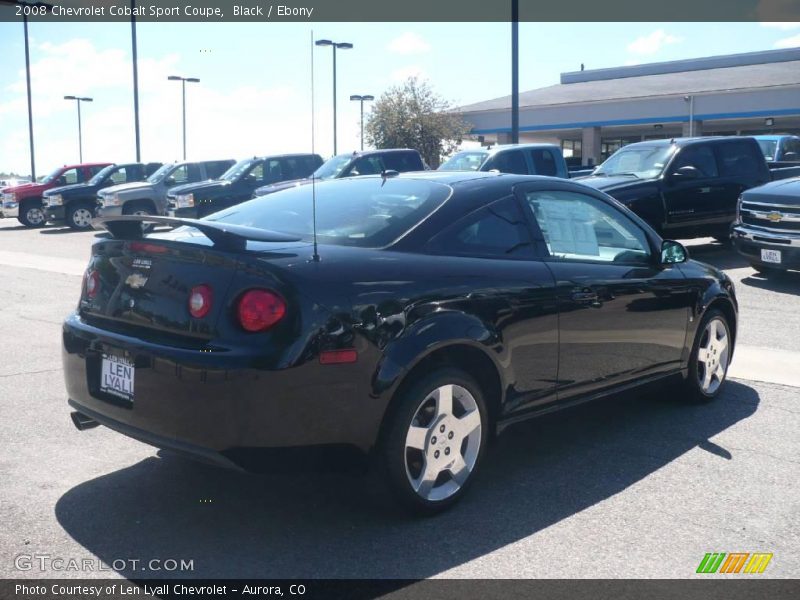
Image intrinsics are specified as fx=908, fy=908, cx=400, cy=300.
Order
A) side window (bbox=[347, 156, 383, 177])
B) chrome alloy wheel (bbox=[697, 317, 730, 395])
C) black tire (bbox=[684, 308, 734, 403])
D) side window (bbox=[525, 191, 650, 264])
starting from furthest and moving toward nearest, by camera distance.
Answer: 1. side window (bbox=[347, 156, 383, 177])
2. chrome alloy wheel (bbox=[697, 317, 730, 395])
3. black tire (bbox=[684, 308, 734, 403])
4. side window (bbox=[525, 191, 650, 264])

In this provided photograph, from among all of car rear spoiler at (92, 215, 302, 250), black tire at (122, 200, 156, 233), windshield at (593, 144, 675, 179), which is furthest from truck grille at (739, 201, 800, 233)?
black tire at (122, 200, 156, 233)

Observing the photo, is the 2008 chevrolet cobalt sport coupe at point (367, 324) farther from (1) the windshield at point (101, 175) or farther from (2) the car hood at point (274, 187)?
(1) the windshield at point (101, 175)

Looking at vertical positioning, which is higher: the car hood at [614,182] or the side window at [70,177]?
the side window at [70,177]

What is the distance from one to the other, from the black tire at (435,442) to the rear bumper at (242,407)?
128 mm

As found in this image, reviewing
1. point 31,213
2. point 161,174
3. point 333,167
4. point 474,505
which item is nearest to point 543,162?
point 333,167

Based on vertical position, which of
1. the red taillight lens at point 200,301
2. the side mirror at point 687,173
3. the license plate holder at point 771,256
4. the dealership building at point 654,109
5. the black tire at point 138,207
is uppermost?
the dealership building at point 654,109

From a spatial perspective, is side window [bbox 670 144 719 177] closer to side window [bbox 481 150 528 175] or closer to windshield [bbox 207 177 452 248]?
side window [bbox 481 150 528 175]

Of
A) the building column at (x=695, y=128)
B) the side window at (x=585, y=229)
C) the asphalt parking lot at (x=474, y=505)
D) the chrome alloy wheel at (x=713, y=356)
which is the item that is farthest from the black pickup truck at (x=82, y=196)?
the building column at (x=695, y=128)

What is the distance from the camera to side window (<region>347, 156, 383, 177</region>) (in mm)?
18734

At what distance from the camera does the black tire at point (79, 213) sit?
24.9 meters

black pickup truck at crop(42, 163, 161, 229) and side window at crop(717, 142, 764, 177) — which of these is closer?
side window at crop(717, 142, 764, 177)

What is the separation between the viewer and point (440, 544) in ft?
12.6

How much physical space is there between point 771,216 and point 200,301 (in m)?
9.59

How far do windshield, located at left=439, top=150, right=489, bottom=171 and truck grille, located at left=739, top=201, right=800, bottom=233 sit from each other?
5.49 m
